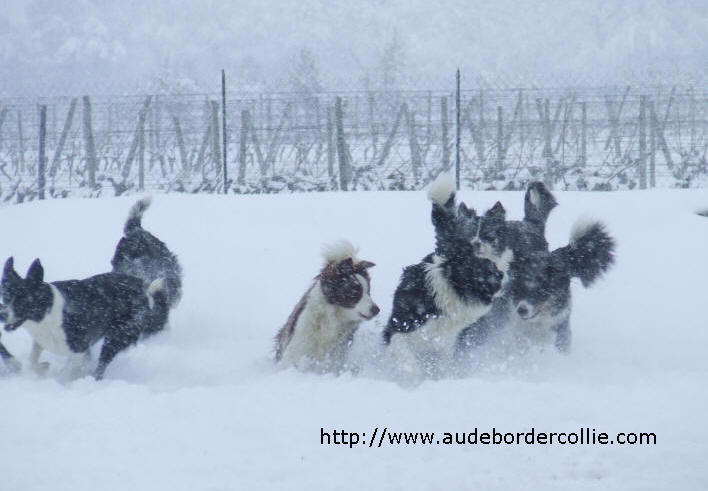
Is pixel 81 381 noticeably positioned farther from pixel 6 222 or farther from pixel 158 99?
pixel 158 99

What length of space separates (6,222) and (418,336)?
18.1 ft

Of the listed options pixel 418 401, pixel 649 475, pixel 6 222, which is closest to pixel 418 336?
pixel 418 401

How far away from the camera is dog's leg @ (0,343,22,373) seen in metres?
4.83

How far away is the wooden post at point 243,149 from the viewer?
39.2 ft

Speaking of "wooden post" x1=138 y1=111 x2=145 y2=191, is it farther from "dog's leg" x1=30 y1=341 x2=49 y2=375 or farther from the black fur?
the black fur

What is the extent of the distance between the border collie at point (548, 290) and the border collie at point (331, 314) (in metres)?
0.80

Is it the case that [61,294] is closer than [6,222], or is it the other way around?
[61,294]

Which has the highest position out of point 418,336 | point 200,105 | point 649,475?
point 200,105

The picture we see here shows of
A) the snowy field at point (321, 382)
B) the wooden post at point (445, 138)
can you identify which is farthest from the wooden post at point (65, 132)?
the wooden post at point (445, 138)

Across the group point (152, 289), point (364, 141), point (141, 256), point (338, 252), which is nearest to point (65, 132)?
point (364, 141)

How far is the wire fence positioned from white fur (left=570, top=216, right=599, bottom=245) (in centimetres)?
626

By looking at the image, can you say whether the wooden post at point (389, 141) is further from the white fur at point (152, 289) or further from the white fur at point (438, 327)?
the white fur at point (438, 327)

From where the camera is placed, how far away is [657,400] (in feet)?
12.4

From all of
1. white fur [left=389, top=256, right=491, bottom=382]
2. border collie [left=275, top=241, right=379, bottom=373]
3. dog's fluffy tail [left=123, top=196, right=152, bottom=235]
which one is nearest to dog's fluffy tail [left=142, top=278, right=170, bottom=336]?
dog's fluffy tail [left=123, top=196, right=152, bottom=235]
